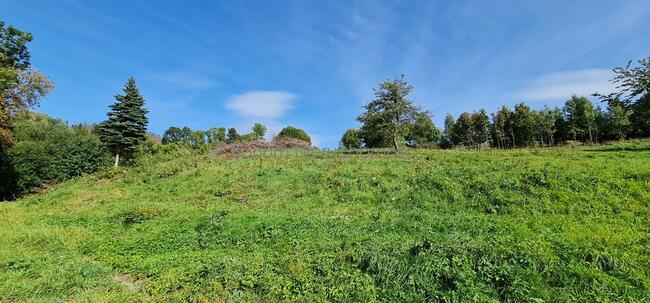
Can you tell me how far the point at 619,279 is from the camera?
6.16 metres

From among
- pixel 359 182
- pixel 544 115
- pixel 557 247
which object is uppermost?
pixel 544 115

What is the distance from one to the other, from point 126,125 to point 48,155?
37.9ft

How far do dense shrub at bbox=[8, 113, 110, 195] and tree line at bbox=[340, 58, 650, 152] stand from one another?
30770 mm

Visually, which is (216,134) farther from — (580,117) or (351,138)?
(580,117)

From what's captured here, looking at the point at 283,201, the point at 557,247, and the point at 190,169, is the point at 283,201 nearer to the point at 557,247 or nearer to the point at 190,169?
the point at 557,247

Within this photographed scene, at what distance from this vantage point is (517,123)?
45750 mm

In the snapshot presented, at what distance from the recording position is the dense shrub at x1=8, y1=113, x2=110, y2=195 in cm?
3516

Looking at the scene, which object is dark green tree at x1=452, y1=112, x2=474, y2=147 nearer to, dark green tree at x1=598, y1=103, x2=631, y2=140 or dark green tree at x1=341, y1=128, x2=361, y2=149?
dark green tree at x1=598, y1=103, x2=631, y2=140

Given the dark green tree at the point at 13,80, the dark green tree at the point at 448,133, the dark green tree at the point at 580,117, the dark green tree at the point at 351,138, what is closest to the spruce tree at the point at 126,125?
the dark green tree at the point at 13,80

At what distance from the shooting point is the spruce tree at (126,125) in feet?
107

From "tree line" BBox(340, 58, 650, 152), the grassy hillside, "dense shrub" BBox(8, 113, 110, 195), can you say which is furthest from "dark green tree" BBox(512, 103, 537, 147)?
"dense shrub" BBox(8, 113, 110, 195)

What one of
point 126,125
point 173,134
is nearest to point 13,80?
point 126,125

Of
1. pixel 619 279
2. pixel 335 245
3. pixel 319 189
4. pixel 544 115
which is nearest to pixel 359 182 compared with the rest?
pixel 319 189

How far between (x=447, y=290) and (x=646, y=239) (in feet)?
16.6
